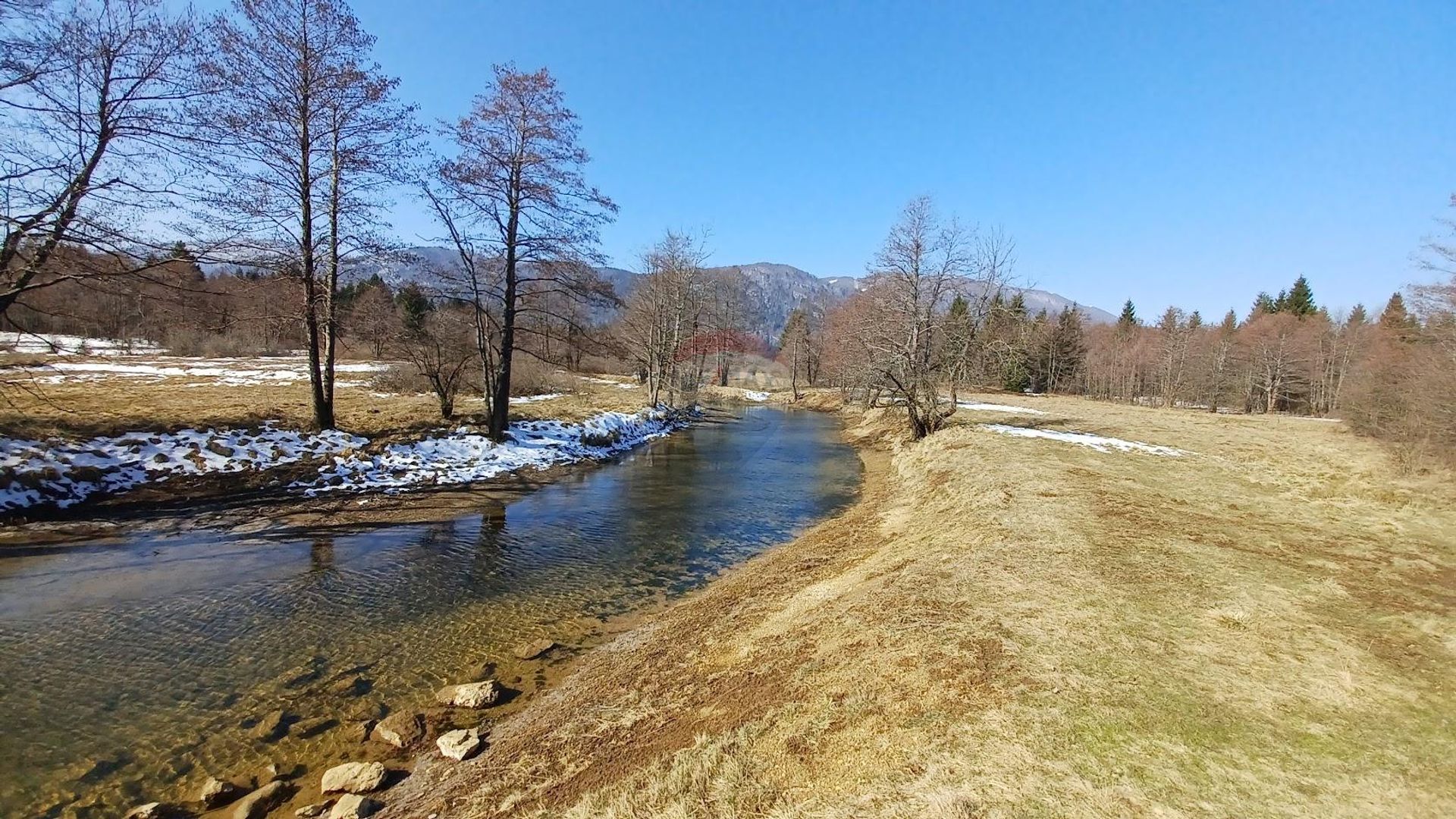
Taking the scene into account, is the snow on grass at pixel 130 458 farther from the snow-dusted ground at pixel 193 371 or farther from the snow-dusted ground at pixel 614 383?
the snow-dusted ground at pixel 614 383

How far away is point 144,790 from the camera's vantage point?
4441 mm

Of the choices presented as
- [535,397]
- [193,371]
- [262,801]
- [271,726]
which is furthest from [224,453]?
[193,371]

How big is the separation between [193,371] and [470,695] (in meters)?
32.1

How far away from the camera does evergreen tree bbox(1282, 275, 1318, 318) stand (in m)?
62.0

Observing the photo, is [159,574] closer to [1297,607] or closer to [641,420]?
[1297,607]

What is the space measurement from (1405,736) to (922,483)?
37.0 feet

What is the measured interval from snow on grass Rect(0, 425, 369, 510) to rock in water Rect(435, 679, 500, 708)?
31.5ft

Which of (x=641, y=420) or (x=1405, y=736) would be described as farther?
(x=641, y=420)

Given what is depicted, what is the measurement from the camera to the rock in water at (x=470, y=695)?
18.9 feet

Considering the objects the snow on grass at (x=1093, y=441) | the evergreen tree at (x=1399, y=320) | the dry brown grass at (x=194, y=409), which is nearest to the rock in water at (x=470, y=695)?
the dry brown grass at (x=194, y=409)

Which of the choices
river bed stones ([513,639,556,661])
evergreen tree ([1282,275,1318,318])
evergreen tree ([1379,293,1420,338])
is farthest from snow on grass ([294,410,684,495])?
evergreen tree ([1282,275,1318,318])

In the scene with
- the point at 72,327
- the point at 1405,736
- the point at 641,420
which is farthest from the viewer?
the point at 641,420

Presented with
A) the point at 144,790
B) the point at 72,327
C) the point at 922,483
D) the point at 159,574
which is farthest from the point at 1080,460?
the point at 72,327

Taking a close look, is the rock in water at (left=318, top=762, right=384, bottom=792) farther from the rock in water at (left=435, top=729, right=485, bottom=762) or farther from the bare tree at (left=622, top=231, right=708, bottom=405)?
the bare tree at (left=622, top=231, right=708, bottom=405)
